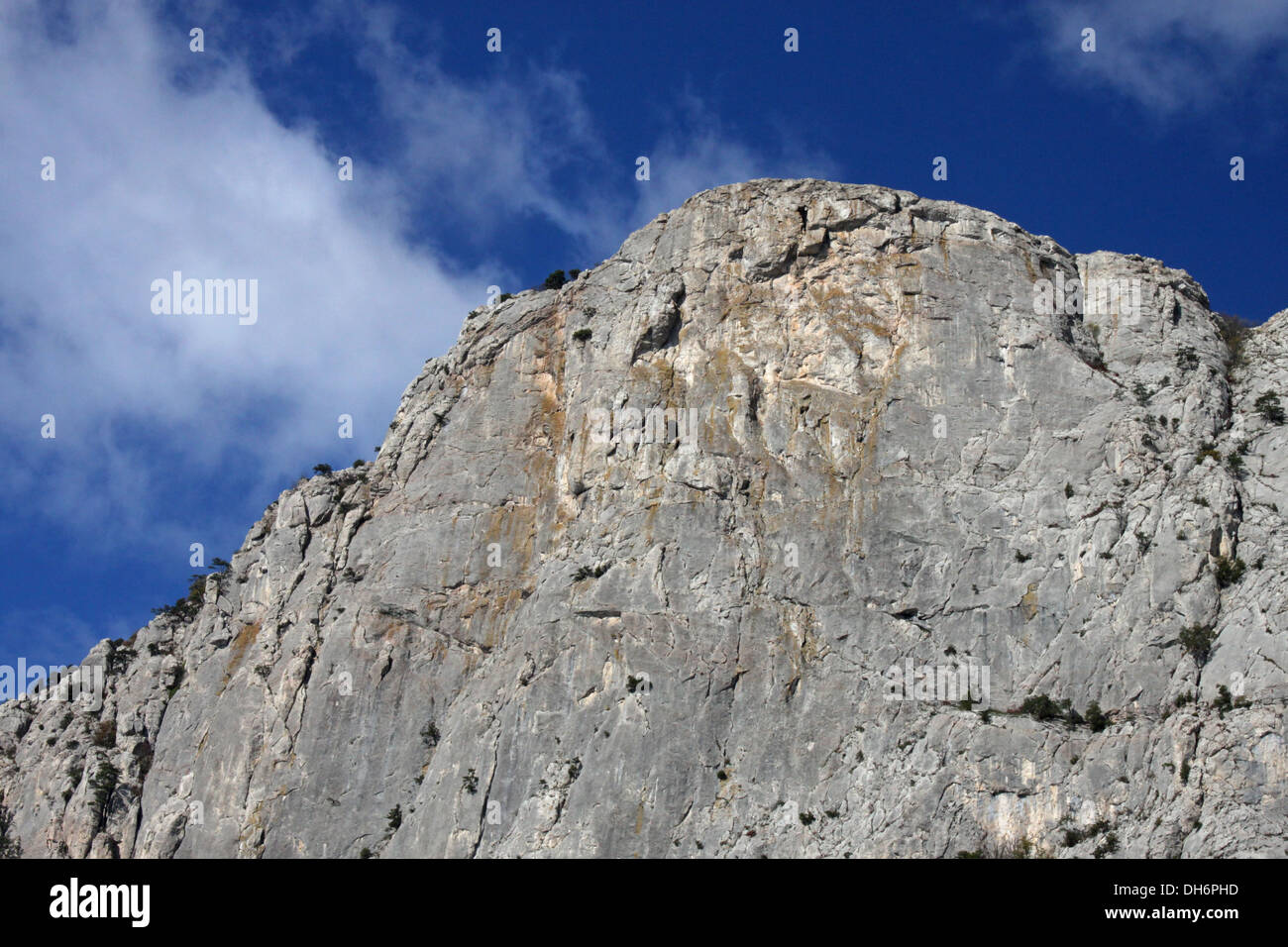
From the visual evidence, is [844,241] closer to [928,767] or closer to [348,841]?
[928,767]

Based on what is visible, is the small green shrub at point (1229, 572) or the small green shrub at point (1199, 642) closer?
the small green shrub at point (1199, 642)

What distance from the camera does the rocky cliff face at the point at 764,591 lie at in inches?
2071

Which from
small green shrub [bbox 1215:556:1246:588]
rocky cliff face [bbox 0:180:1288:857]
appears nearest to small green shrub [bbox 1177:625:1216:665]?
rocky cliff face [bbox 0:180:1288:857]

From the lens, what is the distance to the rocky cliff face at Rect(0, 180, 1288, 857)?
52594 millimetres

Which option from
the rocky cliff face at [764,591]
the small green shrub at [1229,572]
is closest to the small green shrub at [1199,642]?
the rocky cliff face at [764,591]

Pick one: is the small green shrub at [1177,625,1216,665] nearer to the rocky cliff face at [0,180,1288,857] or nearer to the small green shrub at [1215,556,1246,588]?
the rocky cliff face at [0,180,1288,857]

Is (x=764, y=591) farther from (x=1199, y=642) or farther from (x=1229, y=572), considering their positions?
(x=1229, y=572)

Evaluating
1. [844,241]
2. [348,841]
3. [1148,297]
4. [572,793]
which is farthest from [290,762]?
[1148,297]

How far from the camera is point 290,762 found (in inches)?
2419

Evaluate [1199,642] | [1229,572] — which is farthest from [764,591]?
[1229,572]

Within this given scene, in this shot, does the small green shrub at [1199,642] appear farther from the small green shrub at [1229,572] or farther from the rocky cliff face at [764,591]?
the small green shrub at [1229,572]

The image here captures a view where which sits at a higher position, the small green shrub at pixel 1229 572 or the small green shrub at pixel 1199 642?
the small green shrub at pixel 1229 572

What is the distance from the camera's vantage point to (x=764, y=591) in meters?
59.0

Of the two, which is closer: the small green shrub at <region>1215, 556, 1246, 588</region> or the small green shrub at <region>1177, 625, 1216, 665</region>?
the small green shrub at <region>1177, 625, 1216, 665</region>
